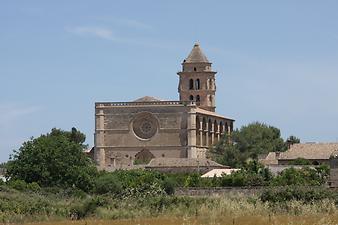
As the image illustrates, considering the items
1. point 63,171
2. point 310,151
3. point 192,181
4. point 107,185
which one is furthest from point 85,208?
point 310,151

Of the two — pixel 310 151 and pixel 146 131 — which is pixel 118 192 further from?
pixel 146 131

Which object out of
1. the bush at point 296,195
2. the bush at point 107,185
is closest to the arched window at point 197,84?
the bush at point 107,185

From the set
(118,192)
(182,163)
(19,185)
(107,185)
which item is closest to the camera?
(19,185)

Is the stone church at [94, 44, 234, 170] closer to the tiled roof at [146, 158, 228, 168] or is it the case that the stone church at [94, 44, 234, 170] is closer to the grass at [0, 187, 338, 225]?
the tiled roof at [146, 158, 228, 168]

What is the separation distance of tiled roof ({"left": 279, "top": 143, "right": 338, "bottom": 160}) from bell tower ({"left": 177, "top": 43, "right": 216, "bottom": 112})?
30191 millimetres

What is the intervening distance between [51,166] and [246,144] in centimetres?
5298

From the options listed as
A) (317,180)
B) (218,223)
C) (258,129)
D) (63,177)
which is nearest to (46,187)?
(63,177)

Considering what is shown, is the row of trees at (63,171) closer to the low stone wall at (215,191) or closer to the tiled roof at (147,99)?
the low stone wall at (215,191)

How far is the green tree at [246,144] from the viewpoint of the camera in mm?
112062

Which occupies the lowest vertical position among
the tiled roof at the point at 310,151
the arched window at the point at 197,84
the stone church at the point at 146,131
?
the tiled roof at the point at 310,151

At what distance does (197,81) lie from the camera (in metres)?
136

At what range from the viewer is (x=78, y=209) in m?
41.3

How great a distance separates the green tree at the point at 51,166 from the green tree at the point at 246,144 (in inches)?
A: 1612

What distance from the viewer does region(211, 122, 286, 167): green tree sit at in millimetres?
112062
